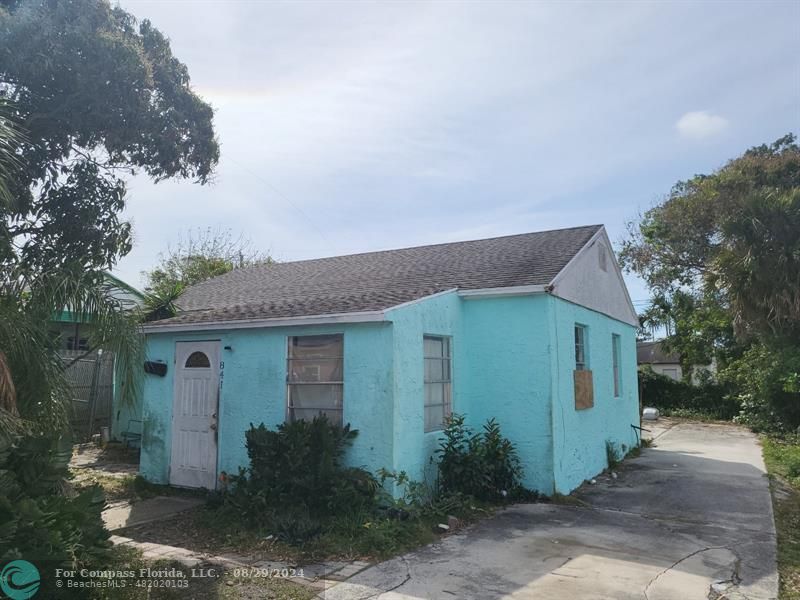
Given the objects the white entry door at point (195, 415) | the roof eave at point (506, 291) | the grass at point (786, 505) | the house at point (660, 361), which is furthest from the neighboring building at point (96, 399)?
the house at point (660, 361)

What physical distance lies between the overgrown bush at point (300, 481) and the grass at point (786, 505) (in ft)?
14.3

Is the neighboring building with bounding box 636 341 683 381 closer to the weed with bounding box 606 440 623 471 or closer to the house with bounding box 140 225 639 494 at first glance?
the weed with bounding box 606 440 623 471

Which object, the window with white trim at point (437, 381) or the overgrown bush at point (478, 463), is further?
the window with white trim at point (437, 381)

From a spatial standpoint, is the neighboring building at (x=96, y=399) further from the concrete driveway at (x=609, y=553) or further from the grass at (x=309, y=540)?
the concrete driveway at (x=609, y=553)

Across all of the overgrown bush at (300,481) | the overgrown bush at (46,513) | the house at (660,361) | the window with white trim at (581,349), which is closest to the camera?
the overgrown bush at (46,513)

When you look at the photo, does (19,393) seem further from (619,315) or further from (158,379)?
(619,315)

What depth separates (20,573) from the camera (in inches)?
160

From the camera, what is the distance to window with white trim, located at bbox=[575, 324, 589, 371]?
1098 cm

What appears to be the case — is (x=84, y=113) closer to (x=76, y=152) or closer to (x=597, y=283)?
Result: (x=76, y=152)

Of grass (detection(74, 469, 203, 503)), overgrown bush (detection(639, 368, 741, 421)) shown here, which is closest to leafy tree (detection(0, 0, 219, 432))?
grass (detection(74, 469, 203, 503))

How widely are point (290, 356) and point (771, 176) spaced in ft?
70.1

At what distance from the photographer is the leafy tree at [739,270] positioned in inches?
546

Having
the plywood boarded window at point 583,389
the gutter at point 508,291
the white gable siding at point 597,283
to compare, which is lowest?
the plywood boarded window at point 583,389

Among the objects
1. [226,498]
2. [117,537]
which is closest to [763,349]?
[226,498]
